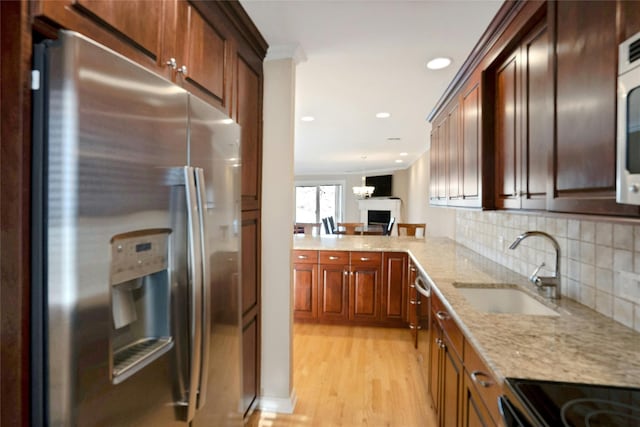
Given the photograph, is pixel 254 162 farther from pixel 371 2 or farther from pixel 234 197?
pixel 371 2

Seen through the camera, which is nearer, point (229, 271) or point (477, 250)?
point (229, 271)

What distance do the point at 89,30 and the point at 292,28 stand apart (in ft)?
4.33

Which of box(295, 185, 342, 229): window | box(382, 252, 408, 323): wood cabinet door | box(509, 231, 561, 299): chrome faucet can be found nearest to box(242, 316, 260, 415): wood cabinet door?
box(509, 231, 561, 299): chrome faucet

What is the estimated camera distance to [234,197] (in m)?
1.46

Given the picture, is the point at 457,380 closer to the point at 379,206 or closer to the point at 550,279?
the point at 550,279

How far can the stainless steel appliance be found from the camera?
73 centimetres

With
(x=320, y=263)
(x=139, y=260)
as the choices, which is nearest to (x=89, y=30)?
(x=139, y=260)

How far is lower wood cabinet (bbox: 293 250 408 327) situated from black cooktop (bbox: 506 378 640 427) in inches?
110

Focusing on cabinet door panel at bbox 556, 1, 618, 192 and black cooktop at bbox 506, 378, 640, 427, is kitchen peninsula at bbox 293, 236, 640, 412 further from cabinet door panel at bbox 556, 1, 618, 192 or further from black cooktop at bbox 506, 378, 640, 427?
cabinet door panel at bbox 556, 1, 618, 192

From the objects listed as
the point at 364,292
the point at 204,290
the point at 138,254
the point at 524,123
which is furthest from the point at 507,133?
the point at 364,292

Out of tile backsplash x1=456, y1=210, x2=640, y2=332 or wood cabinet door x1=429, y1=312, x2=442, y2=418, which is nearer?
tile backsplash x1=456, y1=210, x2=640, y2=332

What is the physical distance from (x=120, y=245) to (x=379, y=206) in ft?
33.6

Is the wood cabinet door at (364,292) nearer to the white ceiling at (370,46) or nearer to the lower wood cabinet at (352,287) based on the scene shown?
the lower wood cabinet at (352,287)

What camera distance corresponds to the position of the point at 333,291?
3.80 m
